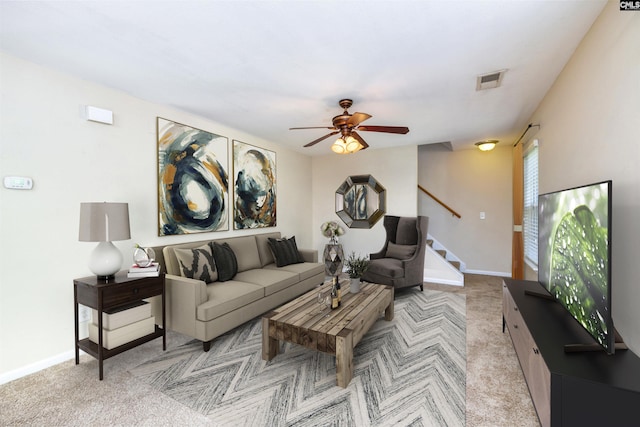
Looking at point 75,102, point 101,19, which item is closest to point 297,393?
A: point 101,19

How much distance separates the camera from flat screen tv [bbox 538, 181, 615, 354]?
4.02 feet

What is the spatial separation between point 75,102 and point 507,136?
5.53m

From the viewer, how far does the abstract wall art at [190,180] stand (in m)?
3.05

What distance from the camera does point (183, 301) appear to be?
2549 millimetres

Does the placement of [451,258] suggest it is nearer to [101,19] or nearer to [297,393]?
[297,393]

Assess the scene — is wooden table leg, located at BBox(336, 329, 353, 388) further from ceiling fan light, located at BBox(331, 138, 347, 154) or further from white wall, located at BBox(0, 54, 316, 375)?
white wall, located at BBox(0, 54, 316, 375)

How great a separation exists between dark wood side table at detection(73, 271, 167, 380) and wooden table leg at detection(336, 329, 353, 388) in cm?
164

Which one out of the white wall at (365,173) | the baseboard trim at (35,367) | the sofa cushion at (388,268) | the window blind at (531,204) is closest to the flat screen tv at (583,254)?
the window blind at (531,204)

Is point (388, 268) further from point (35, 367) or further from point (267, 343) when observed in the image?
point (35, 367)

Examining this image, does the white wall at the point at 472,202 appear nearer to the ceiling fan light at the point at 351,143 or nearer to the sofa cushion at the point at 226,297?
the ceiling fan light at the point at 351,143

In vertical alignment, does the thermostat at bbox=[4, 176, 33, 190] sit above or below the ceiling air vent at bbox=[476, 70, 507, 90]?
below

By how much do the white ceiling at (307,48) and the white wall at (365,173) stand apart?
1.90 m

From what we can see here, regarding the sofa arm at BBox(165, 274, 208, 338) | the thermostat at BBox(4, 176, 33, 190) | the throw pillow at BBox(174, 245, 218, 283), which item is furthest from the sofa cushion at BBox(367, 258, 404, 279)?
the thermostat at BBox(4, 176, 33, 190)

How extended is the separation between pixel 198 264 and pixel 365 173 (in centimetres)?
352
